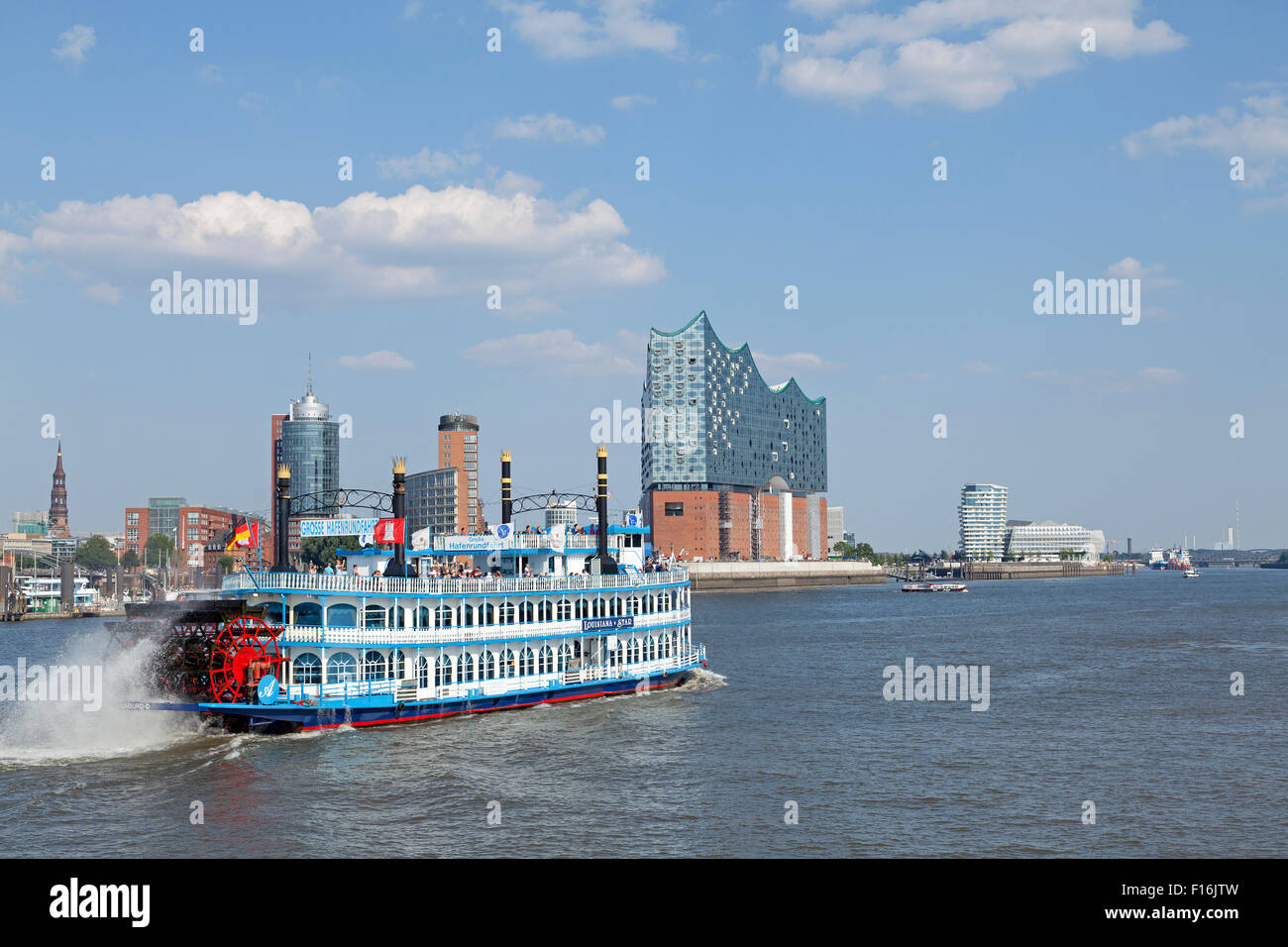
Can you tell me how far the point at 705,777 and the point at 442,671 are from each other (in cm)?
1325

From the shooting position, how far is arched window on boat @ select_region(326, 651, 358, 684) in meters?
40.7

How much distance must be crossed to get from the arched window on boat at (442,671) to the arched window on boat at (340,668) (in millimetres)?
3520

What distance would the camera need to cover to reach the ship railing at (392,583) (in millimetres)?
40250

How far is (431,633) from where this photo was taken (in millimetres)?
42250

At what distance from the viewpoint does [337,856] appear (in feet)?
84.7

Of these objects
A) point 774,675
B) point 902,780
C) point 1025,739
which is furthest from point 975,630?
point 902,780

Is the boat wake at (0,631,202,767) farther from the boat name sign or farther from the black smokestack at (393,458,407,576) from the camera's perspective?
the boat name sign

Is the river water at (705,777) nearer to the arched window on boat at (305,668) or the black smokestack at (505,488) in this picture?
the arched window on boat at (305,668)

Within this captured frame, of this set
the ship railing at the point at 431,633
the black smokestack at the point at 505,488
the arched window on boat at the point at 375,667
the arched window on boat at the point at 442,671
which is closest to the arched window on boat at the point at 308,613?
the ship railing at the point at 431,633

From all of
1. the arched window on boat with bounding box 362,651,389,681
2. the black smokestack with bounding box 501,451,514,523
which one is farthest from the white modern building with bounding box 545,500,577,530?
the arched window on boat with bounding box 362,651,389,681

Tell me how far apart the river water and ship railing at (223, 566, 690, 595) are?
5.18m

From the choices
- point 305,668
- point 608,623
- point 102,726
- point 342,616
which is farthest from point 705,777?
point 102,726

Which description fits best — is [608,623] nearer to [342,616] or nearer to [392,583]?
[392,583]

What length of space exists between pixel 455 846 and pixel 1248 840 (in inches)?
787
